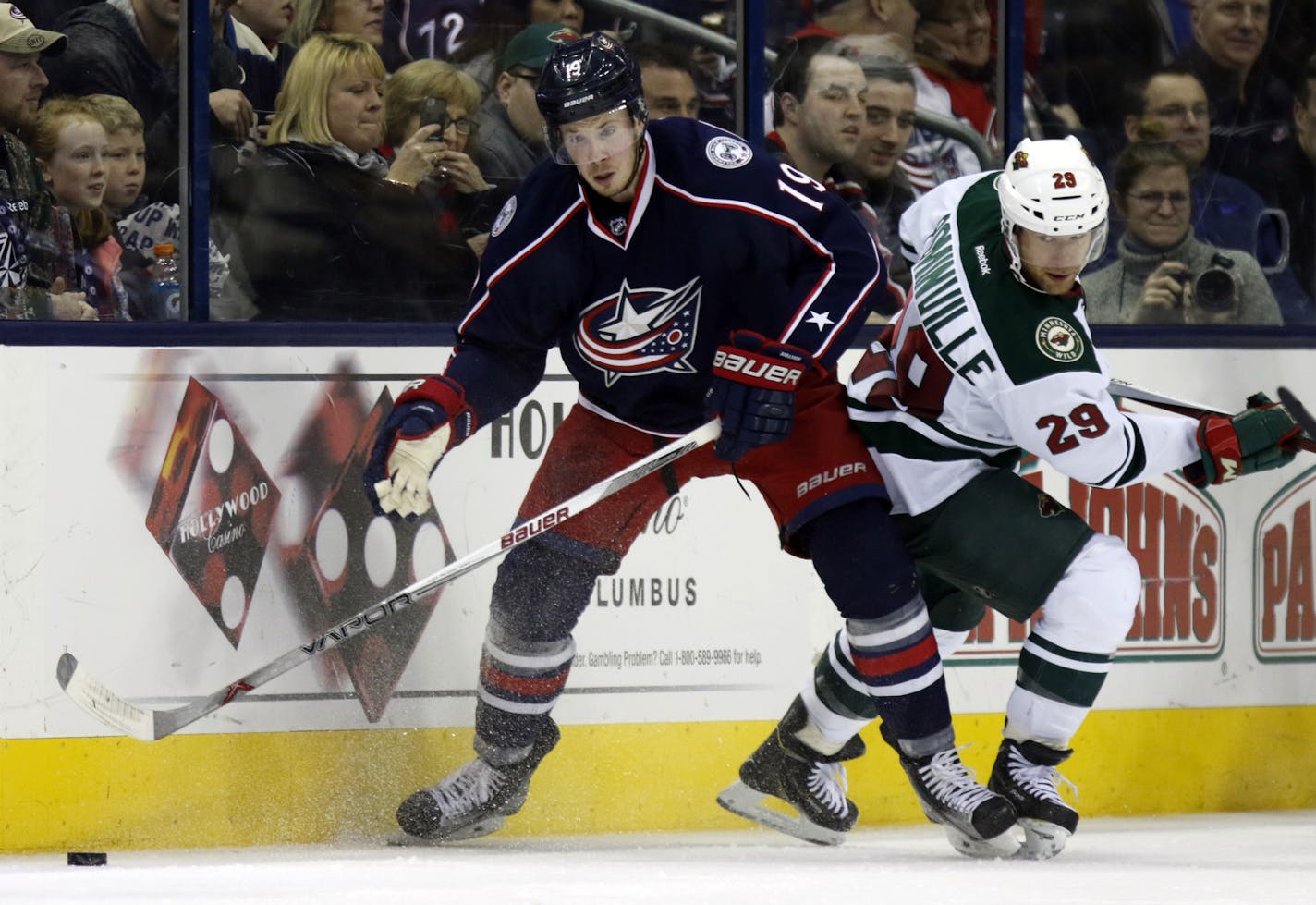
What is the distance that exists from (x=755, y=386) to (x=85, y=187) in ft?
4.63

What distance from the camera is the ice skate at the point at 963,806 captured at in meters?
3.24

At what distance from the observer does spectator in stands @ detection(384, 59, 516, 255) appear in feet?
13.0

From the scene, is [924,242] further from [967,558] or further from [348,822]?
[348,822]

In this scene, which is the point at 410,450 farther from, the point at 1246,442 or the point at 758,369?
the point at 1246,442

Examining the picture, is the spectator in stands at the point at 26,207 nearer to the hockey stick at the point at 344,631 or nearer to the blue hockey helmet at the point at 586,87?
the hockey stick at the point at 344,631

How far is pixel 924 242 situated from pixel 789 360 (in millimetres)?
472

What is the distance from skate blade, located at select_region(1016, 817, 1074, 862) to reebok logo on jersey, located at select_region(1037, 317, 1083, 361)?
A: 0.78 meters

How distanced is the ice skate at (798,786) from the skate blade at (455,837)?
43cm

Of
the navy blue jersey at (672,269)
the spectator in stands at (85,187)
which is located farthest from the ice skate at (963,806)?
the spectator in stands at (85,187)

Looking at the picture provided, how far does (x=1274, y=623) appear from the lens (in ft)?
14.5

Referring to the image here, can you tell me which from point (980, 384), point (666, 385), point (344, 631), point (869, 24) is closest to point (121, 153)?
point (344, 631)

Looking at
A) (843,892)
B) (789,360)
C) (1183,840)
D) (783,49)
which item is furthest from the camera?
(783,49)

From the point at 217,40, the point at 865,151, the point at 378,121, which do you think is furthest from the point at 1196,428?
the point at 217,40

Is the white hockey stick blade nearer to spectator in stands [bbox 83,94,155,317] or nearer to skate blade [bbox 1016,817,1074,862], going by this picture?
skate blade [bbox 1016,817,1074,862]
